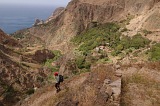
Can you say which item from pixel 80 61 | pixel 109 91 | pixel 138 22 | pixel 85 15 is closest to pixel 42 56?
pixel 80 61

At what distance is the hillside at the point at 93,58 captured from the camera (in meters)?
17.6

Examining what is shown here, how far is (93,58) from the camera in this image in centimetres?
4762

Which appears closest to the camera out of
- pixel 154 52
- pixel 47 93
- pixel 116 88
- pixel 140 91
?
pixel 116 88

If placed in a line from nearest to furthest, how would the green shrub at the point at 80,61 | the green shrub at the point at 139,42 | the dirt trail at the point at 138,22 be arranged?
1. the green shrub at the point at 80,61
2. the green shrub at the point at 139,42
3. the dirt trail at the point at 138,22

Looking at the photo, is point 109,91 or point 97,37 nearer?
point 109,91

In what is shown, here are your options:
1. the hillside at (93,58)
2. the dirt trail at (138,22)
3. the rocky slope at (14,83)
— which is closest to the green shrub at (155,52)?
the hillside at (93,58)

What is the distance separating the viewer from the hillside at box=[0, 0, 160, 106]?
17.6 m

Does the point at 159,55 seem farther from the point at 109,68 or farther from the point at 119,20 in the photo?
the point at 119,20

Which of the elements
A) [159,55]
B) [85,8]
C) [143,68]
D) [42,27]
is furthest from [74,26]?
[143,68]

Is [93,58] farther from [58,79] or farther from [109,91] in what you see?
[109,91]

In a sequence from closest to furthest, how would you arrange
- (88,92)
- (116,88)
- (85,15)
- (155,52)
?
(116,88), (88,92), (155,52), (85,15)

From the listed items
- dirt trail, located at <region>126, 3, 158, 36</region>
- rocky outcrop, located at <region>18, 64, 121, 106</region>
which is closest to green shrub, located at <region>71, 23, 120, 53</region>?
dirt trail, located at <region>126, 3, 158, 36</region>

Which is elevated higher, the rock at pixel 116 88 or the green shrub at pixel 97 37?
the green shrub at pixel 97 37

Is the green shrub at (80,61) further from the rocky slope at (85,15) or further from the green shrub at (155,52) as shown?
the rocky slope at (85,15)
